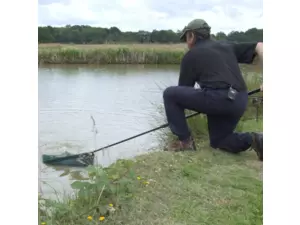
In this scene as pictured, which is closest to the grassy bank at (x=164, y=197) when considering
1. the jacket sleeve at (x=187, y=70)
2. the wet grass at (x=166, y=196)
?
the wet grass at (x=166, y=196)

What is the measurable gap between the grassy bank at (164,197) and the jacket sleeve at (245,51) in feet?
2.88

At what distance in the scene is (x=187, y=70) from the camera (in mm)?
3314

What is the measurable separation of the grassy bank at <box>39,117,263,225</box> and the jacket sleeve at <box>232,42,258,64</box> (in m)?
0.88

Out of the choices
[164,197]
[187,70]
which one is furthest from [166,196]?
[187,70]

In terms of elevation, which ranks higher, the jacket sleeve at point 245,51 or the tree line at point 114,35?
the tree line at point 114,35

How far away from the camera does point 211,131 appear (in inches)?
140

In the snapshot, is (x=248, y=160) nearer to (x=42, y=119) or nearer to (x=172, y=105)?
(x=172, y=105)

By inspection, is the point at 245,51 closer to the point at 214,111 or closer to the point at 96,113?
the point at 214,111

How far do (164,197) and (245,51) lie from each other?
1.51 m

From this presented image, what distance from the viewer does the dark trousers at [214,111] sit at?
3.23 meters

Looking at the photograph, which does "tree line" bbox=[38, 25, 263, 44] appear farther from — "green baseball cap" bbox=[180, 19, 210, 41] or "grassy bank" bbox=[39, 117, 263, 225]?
"grassy bank" bbox=[39, 117, 263, 225]

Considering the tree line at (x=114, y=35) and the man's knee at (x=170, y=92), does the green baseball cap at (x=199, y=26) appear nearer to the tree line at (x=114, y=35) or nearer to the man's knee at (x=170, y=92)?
the tree line at (x=114, y=35)

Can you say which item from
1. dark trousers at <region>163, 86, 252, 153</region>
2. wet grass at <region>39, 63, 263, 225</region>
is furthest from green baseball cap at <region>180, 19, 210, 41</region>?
wet grass at <region>39, 63, 263, 225</region>
